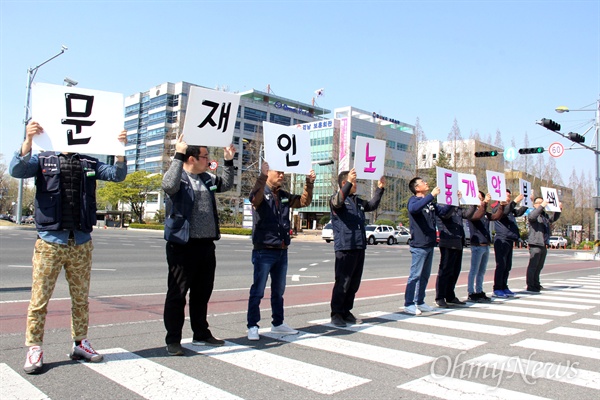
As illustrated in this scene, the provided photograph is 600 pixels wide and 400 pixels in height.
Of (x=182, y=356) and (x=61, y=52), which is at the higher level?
(x=61, y=52)

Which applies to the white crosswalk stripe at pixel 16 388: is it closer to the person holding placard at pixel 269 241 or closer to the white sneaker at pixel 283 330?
the person holding placard at pixel 269 241

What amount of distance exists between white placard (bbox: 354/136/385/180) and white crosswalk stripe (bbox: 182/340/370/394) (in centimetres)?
317

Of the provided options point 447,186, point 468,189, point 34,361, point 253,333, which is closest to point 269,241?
point 253,333

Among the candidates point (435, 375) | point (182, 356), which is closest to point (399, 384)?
point (435, 375)

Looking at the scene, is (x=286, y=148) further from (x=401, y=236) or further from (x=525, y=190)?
(x=401, y=236)

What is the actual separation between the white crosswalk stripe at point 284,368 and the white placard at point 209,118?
Result: 2129mm

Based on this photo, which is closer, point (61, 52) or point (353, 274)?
point (353, 274)

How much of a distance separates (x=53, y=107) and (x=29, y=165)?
616 mm

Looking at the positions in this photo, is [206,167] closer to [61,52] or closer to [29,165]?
[29,165]

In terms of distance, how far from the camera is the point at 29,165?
4375 mm

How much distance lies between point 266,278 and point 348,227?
→ 1.45 meters

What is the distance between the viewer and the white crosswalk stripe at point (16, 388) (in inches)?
143

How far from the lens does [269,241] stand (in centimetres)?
587

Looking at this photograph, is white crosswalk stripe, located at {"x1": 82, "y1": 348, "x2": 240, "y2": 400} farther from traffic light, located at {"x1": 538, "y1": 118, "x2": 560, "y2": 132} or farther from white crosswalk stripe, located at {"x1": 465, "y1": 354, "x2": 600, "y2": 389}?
traffic light, located at {"x1": 538, "y1": 118, "x2": 560, "y2": 132}
